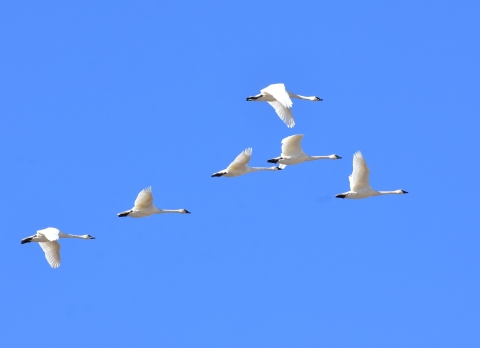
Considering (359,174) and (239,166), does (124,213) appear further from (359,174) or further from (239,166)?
(359,174)

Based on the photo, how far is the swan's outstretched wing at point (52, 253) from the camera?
177ft

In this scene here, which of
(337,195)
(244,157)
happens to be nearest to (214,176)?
(244,157)

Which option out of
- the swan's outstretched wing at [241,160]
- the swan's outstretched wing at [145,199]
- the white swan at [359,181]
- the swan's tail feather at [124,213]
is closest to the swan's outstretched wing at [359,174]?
the white swan at [359,181]

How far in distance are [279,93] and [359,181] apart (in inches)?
173

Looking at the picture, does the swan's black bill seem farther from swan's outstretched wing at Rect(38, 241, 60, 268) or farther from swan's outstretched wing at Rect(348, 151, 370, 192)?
swan's outstretched wing at Rect(348, 151, 370, 192)

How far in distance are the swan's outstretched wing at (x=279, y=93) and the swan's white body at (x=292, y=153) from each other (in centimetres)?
239

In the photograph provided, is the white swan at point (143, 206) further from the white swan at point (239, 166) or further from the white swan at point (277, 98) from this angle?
the white swan at point (277, 98)

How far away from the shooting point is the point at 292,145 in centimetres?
5231

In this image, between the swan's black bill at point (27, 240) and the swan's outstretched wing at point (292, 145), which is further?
the swan's black bill at point (27, 240)

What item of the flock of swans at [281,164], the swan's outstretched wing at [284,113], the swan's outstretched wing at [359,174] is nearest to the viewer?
the swan's outstretched wing at [359,174]

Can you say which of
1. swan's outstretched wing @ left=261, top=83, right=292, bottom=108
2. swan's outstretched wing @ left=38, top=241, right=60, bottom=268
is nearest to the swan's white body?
swan's outstretched wing @ left=261, top=83, right=292, bottom=108

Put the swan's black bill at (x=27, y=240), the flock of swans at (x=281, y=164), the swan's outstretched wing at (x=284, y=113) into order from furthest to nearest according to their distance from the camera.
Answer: the swan's black bill at (x=27, y=240), the swan's outstretched wing at (x=284, y=113), the flock of swans at (x=281, y=164)

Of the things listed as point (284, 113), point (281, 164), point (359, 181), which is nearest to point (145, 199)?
point (281, 164)

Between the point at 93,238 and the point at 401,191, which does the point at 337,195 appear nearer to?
the point at 401,191
